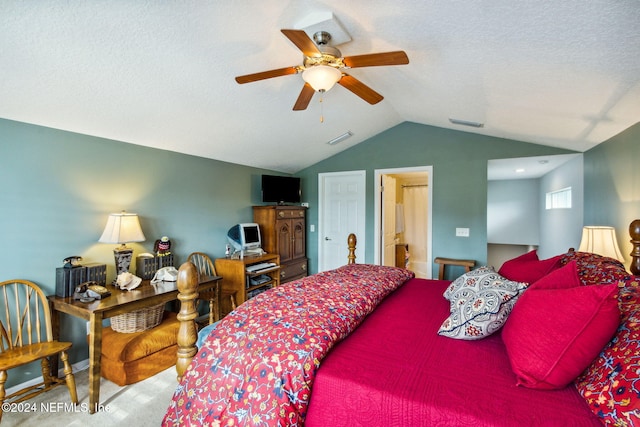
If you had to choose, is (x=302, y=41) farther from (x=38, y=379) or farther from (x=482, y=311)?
(x=38, y=379)

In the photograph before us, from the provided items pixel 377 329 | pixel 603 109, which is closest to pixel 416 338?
pixel 377 329

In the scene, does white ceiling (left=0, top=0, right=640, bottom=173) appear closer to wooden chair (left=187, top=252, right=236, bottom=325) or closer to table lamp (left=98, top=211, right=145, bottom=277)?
table lamp (left=98, top=211, right=145, bottom=277)

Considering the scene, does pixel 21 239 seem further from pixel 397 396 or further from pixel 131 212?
pixel 397 396

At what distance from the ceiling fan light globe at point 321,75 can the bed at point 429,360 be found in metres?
1.32

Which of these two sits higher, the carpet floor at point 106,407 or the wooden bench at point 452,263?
the wooden bench at point 452,263

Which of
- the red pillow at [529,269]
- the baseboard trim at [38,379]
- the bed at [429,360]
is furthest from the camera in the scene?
the baseboard trim at [38,379]

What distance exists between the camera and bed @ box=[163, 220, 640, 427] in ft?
3.03

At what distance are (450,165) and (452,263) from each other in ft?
4.33

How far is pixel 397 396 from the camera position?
994 mm

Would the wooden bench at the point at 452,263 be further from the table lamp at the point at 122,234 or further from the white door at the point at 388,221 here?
the table lamp at the point at 122,234

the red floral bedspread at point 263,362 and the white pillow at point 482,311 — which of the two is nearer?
the red floral bedspread at point 263,362

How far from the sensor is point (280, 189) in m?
4.51

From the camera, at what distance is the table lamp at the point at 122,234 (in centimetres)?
251

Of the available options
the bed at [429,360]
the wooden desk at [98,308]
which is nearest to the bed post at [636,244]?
the bed at [429,360]
